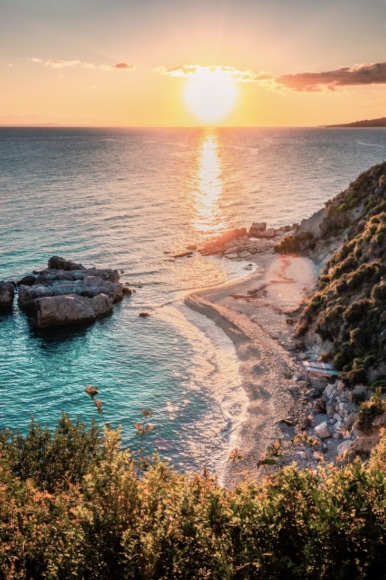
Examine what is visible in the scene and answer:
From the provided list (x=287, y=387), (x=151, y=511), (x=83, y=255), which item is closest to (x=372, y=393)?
(x=287, y=387)

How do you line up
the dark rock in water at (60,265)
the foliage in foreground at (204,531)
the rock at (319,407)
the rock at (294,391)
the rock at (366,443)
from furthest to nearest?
the dark rock in water at (60,265)
the rock at (294,391)
the rock at (319,407)
the rock at (366,443)
the foliage in foreground at (204,531)

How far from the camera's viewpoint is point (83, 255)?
92938 millimetres

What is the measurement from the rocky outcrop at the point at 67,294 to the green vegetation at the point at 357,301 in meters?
27.6

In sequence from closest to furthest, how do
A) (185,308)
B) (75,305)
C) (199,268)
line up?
(75,305)
(185,308)
(199,268)

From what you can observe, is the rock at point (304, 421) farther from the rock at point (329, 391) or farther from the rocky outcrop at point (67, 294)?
the rocky outcrop at point (67, 294)

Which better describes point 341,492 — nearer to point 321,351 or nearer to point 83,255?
point 321,351

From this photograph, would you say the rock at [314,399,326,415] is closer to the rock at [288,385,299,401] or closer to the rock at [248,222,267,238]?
the rock at [288,385,299,401]

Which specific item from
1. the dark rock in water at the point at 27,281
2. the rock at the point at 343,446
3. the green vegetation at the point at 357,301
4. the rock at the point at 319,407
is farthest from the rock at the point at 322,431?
the dark rock in water at the point at 27,281

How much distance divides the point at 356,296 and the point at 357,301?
2100mm

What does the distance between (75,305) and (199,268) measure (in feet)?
95.6

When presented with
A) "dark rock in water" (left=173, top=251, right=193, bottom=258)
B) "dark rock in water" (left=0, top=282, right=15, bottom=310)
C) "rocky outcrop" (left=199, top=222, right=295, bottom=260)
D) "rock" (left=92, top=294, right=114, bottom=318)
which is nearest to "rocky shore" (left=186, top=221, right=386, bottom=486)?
"rocky outcrop" (left=199, top=222, right=295, bottom=260)

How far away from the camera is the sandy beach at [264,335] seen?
41.1m

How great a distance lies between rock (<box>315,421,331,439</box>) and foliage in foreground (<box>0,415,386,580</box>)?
2159 cm

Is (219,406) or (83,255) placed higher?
(83,255)
